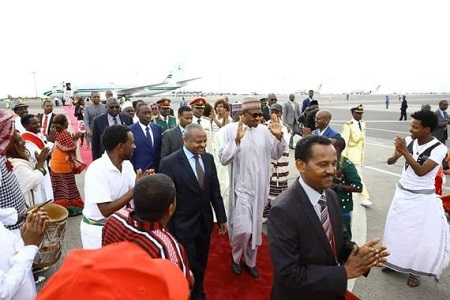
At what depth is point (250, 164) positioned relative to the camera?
13.1 feet

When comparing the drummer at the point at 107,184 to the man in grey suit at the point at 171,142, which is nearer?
the drummer at the point at 107,184

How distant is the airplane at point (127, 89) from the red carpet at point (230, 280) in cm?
3951

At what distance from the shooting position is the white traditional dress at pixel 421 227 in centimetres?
382

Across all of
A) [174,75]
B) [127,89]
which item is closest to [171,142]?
[127,89]

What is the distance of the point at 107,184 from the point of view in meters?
2.72

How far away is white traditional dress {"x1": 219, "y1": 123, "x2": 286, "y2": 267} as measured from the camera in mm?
3984

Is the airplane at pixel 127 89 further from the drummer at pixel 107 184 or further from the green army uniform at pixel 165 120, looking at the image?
the drummer at pixel 107 184

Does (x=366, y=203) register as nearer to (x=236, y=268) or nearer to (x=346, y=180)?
(x=346, y=180)

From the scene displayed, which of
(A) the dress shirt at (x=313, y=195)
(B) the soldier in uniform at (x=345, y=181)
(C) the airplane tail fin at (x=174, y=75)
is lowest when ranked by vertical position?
(B) the soldier in uniform at (x=345, y=181)

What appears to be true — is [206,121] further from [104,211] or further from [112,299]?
[112,299]

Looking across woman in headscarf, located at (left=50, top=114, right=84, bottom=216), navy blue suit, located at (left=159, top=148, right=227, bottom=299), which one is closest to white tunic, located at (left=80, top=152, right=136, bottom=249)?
navy blue suit, located at (left=159, top=148, right=227, bottom=299)

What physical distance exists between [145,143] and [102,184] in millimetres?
2491

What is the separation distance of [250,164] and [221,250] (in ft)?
5.15

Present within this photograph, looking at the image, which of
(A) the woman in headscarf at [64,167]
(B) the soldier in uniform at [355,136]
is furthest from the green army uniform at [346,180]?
(A) the woman in headscarf at [64,167]
